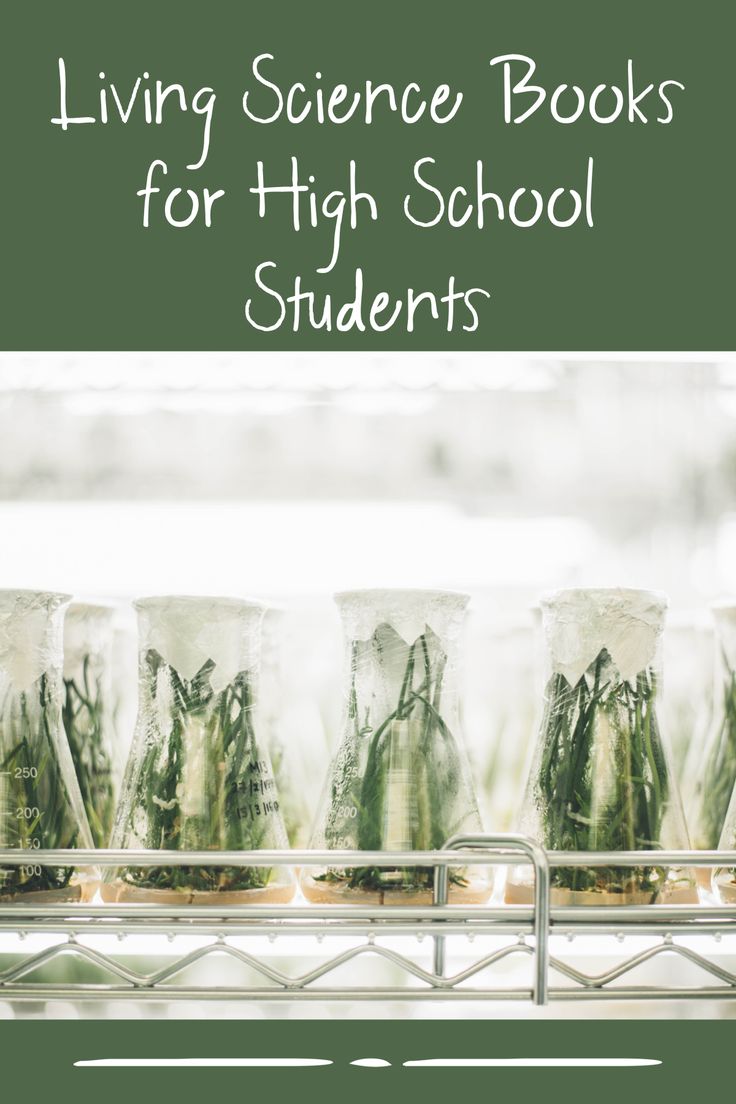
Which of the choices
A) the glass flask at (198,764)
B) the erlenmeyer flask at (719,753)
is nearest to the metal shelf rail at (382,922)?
the glass flask at (198,764)

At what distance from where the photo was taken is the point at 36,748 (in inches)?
38.6

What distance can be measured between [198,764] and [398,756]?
6.2 inches

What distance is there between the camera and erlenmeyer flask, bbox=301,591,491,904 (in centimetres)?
93

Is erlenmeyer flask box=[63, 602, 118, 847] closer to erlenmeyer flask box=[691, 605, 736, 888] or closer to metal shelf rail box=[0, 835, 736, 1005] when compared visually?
metal shelf rail box=[0, 835, 736, 1005]

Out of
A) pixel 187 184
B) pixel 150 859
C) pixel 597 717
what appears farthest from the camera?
pixel 187 184

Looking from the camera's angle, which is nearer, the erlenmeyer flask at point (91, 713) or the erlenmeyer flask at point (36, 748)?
the erlenmeyer flask at point (36, 748)

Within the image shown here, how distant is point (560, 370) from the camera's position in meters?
1.15

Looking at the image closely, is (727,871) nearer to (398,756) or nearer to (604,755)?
(604,755)

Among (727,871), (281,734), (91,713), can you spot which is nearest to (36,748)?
A: (91,713)

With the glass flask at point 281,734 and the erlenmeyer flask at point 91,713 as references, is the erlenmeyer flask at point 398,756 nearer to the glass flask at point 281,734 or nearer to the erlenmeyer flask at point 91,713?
the glass flask at point 281,734

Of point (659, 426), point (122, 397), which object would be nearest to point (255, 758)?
point (122, 397)

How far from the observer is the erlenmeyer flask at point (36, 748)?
96 centimetres
